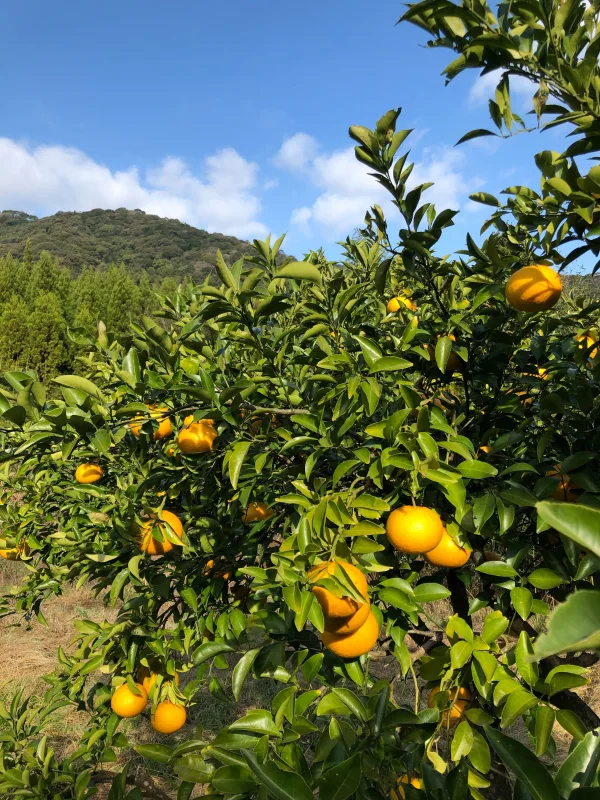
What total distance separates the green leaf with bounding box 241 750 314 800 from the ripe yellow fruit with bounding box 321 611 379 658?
0.33 meters

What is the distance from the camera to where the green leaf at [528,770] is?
479 mm

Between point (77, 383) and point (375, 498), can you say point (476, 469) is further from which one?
point (77, 383)

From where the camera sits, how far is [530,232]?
4.21 ft

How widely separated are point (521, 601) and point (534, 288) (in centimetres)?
57

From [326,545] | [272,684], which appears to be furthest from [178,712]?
[272,684]

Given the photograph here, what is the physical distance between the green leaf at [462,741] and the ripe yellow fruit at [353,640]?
0.61ft

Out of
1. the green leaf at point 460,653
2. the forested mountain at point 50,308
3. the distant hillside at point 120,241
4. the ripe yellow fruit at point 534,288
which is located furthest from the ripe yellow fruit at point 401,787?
the distant hillside at point 120,241

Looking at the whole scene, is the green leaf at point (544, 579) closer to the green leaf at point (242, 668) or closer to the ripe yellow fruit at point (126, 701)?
the green leaf at point (242, 668)

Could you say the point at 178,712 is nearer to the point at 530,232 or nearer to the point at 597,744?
the point at 597,744

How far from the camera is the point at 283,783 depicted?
0.55 m

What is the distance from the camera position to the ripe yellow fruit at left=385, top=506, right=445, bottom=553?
2.97 feet

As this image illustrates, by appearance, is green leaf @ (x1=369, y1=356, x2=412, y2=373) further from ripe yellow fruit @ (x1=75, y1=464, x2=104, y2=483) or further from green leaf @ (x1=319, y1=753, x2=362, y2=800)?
ripe yellow fruit @ (x1=75, y1=464, x2=104, y2=483)

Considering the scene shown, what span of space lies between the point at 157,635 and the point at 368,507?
2.73ft

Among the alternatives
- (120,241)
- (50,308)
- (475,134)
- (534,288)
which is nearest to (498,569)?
(534,288)
